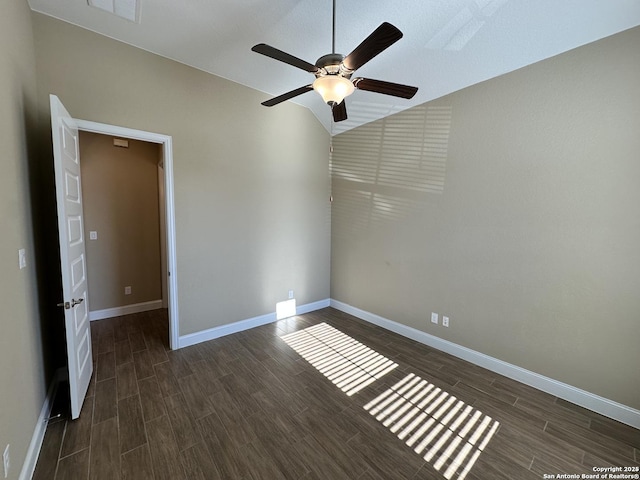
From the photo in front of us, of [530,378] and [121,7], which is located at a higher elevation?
[121,7]

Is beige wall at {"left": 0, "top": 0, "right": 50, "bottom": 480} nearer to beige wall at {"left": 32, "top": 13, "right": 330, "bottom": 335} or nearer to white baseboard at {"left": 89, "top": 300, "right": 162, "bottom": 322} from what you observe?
beige wall at {"left": 32, "top": 13, "right": 330, "bottom": 335}

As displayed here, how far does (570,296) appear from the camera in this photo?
7.19 feet

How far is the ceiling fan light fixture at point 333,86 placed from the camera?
5.40ft

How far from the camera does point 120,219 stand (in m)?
3.85

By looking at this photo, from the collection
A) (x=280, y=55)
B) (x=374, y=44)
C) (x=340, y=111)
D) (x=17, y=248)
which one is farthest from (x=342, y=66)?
(x=17, y=248)

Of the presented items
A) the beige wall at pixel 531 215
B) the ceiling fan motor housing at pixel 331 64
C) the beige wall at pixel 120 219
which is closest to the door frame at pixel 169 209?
the beige wall at pixel 120 219

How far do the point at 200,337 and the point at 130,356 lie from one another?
0.69 metres

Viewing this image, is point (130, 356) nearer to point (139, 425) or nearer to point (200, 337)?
point (200, 337)

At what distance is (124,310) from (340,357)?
336 centimetres

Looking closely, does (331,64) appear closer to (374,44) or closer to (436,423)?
(374,44)

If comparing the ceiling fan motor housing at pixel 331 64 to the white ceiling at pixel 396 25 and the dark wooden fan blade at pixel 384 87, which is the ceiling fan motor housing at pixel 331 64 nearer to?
the dark wooden fan blade at pixel 384 87

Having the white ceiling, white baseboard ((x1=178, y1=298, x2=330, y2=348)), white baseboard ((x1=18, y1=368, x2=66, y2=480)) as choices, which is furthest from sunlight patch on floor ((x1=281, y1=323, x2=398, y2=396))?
the white ceiling

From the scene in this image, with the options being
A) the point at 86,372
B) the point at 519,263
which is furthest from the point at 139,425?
the point at 519,263

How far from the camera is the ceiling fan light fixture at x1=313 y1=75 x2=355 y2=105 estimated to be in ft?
5.40
